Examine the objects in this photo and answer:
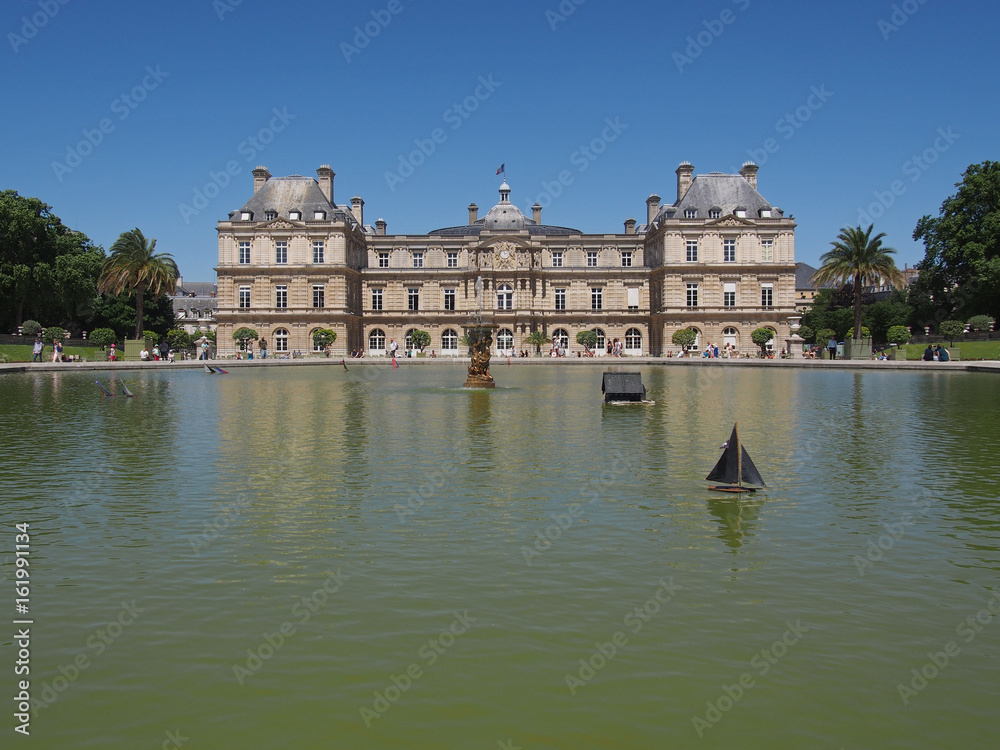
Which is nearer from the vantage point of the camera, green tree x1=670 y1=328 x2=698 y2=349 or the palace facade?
green tree x1=670 y1=328 x2=698 y2=349

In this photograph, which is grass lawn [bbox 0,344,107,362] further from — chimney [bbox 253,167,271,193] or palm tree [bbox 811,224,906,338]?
palm tree [bbox 811,224,906,338]

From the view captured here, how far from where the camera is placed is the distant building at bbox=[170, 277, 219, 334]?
112 m

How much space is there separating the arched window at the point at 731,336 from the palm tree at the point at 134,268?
46.2 metres

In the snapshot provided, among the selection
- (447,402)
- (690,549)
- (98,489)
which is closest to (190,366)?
(447,402)

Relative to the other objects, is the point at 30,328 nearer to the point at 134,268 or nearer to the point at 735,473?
the point at 134,268

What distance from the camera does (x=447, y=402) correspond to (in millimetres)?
24594

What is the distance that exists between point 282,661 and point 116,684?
1.08 meters

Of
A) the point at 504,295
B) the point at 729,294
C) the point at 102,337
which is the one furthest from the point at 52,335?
the point at 729,294

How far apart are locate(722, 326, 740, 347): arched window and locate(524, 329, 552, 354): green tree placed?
1560 centimetres

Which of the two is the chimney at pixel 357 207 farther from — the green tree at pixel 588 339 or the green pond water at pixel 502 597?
the green pond water at pixel 502 597

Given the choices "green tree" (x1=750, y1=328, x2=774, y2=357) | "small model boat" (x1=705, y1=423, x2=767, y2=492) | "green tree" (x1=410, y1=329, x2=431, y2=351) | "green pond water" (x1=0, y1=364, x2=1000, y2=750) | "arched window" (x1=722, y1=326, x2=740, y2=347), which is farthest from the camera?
"green tree" (x1=410, y1=329, x2=431, y2=351)

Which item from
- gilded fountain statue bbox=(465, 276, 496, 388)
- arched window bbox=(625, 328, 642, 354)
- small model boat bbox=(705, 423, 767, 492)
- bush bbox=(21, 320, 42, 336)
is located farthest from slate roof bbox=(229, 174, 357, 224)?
small model boat bbox=(705, 423, 767, 492)

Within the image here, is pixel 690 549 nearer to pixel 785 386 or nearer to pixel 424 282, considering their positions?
pixel 785 386

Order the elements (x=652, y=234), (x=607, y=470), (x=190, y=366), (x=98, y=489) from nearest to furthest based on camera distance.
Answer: (x=98, y=489) → (x=607, y=470) → (x=190, y=366) → (x=652, y=234)
